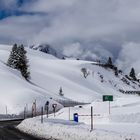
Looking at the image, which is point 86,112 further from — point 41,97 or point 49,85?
point 49,85

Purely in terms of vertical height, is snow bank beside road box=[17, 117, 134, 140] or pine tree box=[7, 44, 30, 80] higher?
pine tree box=[7, 44, 30, 80]

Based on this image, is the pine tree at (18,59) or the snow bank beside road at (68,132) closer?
the snow bank beside road at (68,132)

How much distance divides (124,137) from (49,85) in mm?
174955

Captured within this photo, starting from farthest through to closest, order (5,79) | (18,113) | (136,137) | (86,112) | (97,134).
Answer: (5,79) < (18,113) < (86,112) < (97,134) < (136,137)

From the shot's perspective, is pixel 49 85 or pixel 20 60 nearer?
pixel 20 60

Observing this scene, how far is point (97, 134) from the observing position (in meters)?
22.5

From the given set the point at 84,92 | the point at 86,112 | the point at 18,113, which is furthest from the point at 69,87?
the point at 86,112

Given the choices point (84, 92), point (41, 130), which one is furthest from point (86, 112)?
point (84, 92)

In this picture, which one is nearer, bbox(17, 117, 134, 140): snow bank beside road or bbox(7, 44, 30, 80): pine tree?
bbox(17, 117, 134, 140): snow bank beside road

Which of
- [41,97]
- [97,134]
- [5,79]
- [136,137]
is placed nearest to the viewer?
[136,137]

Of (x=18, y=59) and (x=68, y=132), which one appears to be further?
(x=18, y=59)

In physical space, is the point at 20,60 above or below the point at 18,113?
above

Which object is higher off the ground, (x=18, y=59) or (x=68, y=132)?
(x=18, y=59)

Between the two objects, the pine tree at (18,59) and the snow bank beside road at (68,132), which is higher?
the pine tree at (18,59)
